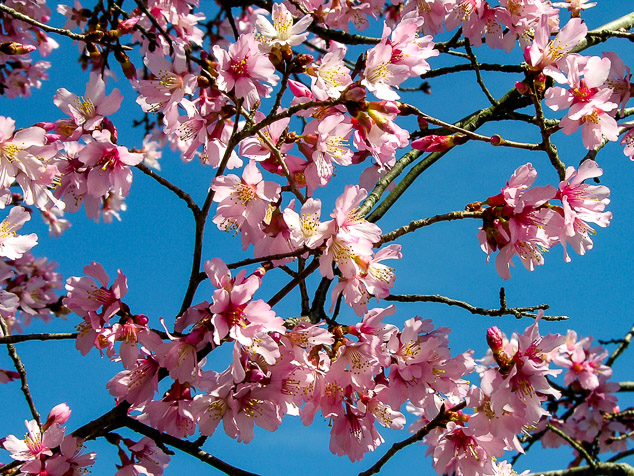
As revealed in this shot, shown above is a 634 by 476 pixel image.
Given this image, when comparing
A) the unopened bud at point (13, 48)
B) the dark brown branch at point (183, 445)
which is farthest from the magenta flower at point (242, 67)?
the unopened bud at point (13, 48)

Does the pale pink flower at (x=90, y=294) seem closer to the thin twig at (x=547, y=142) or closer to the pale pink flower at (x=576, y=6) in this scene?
the thin twig at (x=547, y=142)

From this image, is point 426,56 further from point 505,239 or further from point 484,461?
point 484,461

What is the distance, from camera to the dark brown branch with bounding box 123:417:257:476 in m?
2.12

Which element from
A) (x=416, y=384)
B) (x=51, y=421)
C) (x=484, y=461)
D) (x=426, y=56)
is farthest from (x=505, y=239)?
(x=51, y=421)

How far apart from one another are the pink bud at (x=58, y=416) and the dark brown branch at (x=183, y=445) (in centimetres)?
52

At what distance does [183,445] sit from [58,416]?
76cm

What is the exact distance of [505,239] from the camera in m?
2.06

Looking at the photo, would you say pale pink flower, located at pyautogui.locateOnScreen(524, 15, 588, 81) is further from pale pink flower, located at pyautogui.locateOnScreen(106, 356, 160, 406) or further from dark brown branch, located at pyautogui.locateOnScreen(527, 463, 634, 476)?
dark brown branch, located at pyautogui.locateOnScreen(527, 463, 634, 476)

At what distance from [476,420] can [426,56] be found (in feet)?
4.94

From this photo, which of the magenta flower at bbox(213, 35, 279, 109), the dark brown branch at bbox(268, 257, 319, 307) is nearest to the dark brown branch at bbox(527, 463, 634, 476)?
the dark brown branch at bbox(268, 257, 319, 307)

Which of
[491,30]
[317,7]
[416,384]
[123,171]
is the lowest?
[416,384]

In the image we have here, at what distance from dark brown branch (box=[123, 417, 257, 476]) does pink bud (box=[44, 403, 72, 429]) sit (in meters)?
0.52

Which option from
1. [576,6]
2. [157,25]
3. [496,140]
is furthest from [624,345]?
[157,25]

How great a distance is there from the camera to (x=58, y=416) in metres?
2.50
